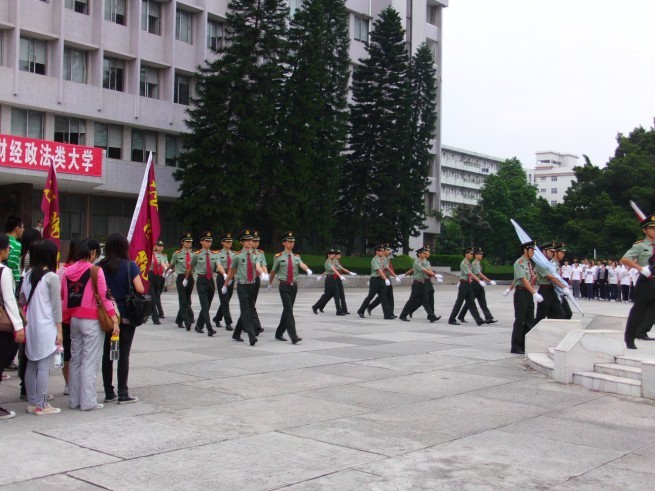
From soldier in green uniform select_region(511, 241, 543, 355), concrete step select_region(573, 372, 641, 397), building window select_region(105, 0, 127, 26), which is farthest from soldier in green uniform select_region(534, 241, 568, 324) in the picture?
building window select_region(105, 0, 127, 26)

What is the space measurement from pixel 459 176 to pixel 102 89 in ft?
314

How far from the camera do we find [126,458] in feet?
18.4

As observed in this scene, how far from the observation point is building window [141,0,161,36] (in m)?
39.3

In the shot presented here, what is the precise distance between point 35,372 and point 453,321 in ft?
38.9

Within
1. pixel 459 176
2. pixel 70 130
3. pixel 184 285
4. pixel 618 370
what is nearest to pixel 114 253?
pixel 618 370

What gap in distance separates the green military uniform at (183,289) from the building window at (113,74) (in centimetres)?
2475

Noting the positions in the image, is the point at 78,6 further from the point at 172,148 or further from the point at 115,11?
the point at 172,148

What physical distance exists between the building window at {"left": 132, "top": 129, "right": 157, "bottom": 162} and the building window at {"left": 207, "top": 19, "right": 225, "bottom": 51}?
20.4ft

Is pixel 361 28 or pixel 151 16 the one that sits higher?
pixel 361 28

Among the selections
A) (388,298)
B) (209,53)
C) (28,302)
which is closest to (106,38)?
(209,53)

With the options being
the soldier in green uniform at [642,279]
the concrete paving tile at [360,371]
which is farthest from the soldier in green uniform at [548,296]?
the concrete paving tile at [360,371]

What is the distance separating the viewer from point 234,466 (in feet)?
17.9

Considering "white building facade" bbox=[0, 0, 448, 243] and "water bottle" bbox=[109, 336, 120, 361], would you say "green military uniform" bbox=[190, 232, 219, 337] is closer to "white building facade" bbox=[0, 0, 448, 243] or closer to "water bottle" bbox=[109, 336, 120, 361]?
"water bottle" bbox=[109, 336, 120, 361]

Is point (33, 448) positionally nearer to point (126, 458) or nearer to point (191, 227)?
point (126, 458)
